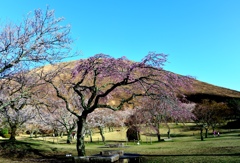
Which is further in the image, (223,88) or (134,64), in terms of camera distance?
(223,88)

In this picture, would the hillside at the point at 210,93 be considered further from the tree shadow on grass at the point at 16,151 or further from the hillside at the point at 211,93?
the tree shadow on grass at the point at 16,151

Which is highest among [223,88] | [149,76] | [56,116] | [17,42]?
[223,88]

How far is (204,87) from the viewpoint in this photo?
15100 centimetres

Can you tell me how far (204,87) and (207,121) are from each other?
375 ft

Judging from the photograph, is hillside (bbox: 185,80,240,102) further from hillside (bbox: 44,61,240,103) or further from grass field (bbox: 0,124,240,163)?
grass field (bbox: 0,124,240,163)

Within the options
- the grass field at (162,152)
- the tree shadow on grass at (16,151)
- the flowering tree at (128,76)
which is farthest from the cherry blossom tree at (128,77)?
the tree shadow on grass at (16,151)

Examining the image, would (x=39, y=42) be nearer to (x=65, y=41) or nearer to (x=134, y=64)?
(x=65, y=41)

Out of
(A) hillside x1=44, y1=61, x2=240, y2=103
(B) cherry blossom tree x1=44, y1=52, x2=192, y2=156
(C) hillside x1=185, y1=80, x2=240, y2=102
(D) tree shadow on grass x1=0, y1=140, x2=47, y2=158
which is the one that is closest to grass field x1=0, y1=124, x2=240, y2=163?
(D) tree shadow on grass x1=0, y1=140, x2=47, y2=158

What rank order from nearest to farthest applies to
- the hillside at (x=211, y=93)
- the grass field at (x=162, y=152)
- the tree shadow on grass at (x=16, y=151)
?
the grass field at (x=162, y=152)
the tree shadow on grass at (x=16, y=151)
the hillside at (x=211, y=93)

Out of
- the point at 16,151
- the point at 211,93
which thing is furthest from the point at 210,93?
the point at 16,151

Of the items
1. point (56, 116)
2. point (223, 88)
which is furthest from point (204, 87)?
point (56, 116)

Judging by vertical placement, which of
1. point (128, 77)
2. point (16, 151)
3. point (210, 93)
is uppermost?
point (210, 93)

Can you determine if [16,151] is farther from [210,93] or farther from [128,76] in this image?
[210,93]

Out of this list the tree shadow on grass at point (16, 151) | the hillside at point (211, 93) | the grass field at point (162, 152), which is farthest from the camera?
the hillside at point (211, 93)
